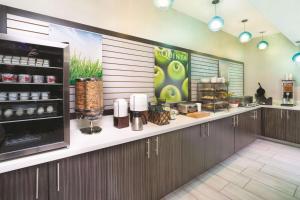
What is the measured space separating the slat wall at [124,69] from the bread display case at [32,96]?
55 cm

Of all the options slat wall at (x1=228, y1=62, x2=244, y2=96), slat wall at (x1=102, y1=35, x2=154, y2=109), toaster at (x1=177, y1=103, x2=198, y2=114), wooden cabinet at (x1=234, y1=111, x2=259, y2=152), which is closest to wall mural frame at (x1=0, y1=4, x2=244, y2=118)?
slat wall at (x1=102, y1=35, x2=154, y2=109)

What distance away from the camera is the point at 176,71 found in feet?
10.2

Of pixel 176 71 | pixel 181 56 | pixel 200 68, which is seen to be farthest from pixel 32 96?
pixel 200 68

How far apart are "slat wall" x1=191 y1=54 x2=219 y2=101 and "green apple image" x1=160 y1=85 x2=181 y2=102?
0.52 m

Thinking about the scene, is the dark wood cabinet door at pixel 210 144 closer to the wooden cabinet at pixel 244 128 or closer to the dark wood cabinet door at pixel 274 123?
the wooden cabinet at pixel 244 128

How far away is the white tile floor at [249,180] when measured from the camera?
2.17 m

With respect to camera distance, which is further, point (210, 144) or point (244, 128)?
point (244, 128)

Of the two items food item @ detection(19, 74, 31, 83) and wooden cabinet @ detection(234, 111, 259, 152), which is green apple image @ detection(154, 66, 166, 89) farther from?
food item @ detection(19, 74, 31, 83)

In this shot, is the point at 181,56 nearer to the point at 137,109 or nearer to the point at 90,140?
the point at 137,109

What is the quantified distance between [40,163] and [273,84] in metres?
5.90

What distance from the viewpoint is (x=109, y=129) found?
6.12 ft

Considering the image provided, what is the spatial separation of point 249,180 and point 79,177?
2.60 m

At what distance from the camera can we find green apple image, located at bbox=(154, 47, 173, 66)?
Answer: 281 cm

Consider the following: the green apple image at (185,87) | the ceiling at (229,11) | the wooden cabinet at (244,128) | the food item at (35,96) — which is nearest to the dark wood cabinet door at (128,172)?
the food item at (35,96)
